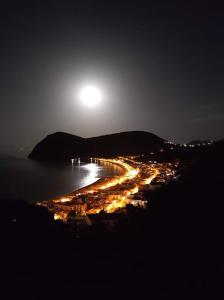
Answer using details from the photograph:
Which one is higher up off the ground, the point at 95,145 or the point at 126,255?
the point at 95,145

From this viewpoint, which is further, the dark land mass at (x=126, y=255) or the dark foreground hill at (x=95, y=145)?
the dark foreground hill at (x=95, y=145)

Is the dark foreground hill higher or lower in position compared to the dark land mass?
higher

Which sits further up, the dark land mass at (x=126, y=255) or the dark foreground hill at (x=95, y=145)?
the dark foreground hill at (x=95, y=145)

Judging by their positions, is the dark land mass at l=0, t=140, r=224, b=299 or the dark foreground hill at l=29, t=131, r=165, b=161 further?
the dark foreground hill at l=29, t=131, r=165, b=161

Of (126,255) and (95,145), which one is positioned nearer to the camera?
(126,255)
